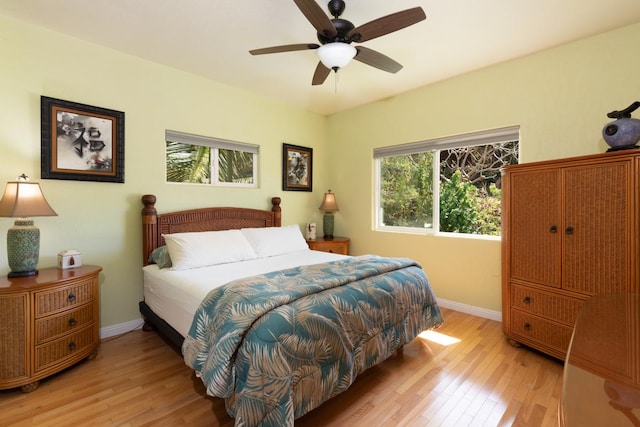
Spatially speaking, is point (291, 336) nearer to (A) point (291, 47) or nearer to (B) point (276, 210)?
(A) point (291, 47)

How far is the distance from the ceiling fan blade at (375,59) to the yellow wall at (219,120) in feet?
4.25

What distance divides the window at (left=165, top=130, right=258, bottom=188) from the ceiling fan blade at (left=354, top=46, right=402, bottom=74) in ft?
6.32

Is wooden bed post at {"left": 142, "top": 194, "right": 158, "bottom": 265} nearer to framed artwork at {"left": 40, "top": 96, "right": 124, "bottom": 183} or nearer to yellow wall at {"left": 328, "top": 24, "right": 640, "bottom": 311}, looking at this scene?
framed artwork at {"left": 40, "top": 96, "right": 124, "bottom": 183}

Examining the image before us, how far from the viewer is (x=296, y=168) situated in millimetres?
4168

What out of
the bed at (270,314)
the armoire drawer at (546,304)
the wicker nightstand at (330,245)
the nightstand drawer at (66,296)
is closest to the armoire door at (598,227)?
the armoire drawer at (546,304)

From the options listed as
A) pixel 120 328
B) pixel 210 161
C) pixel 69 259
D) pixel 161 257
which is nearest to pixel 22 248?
pixel 69 259

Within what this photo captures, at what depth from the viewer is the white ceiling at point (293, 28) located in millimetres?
2033

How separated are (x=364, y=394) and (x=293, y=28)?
266cm

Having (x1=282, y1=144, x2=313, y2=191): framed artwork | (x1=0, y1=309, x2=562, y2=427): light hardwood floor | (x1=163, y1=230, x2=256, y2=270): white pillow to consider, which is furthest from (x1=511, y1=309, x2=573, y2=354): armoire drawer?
(x1=282, y1=144, x2=313, y2=191): framed artwork

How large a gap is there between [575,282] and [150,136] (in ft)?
12.4

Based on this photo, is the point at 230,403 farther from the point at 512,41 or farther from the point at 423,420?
the point at 512,41

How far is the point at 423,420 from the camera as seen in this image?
5.33 feet

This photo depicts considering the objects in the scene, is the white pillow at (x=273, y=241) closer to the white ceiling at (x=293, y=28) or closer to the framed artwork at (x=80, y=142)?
the framed artwork at (x=80, y=142)

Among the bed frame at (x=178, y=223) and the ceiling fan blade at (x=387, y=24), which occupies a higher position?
the ceiling fan blade at (x=387, y=24)
